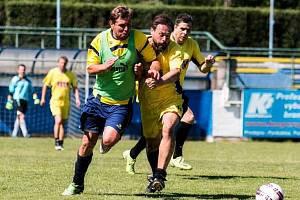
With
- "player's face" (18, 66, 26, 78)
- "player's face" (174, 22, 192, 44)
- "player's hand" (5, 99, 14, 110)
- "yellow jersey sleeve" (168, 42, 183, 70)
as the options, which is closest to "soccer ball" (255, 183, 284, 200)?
"yellow jersey sleeve" (168, 42, 183, 70)

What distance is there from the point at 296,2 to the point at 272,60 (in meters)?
18.1

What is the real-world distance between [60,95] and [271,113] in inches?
313

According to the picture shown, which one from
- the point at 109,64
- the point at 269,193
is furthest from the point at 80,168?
the point at 269,193

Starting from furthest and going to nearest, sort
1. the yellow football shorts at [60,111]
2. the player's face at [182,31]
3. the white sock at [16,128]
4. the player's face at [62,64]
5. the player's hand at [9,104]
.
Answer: the white sock at [16,128] → the player's hand at [9,104] → the player's face at [62,64] → the yellow football shorts at [60,111] → the player's face at [182,31]

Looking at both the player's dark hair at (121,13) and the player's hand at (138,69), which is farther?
the player's hand at (138,69)

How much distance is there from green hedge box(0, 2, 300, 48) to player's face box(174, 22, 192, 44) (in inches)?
1169

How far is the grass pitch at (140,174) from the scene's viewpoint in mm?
10480

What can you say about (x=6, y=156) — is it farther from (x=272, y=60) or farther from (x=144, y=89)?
(x=272, y=60)

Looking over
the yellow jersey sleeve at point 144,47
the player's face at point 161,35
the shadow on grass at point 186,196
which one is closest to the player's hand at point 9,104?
the player's face at point 161,35

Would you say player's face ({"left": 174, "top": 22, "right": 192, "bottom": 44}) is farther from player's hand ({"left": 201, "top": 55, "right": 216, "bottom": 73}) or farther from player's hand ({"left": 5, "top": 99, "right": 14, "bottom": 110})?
player's hand ({"left": 5, "top": 99, "right": 14, "bottom": 110})

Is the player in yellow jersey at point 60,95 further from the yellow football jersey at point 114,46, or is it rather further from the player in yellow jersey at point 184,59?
the yellow football jersey at point 114,46

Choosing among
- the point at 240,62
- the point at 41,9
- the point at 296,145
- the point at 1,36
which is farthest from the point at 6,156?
the point at 41,9

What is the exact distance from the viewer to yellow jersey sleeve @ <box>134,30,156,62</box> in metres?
10.1

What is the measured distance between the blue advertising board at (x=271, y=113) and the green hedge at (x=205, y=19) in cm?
1715
